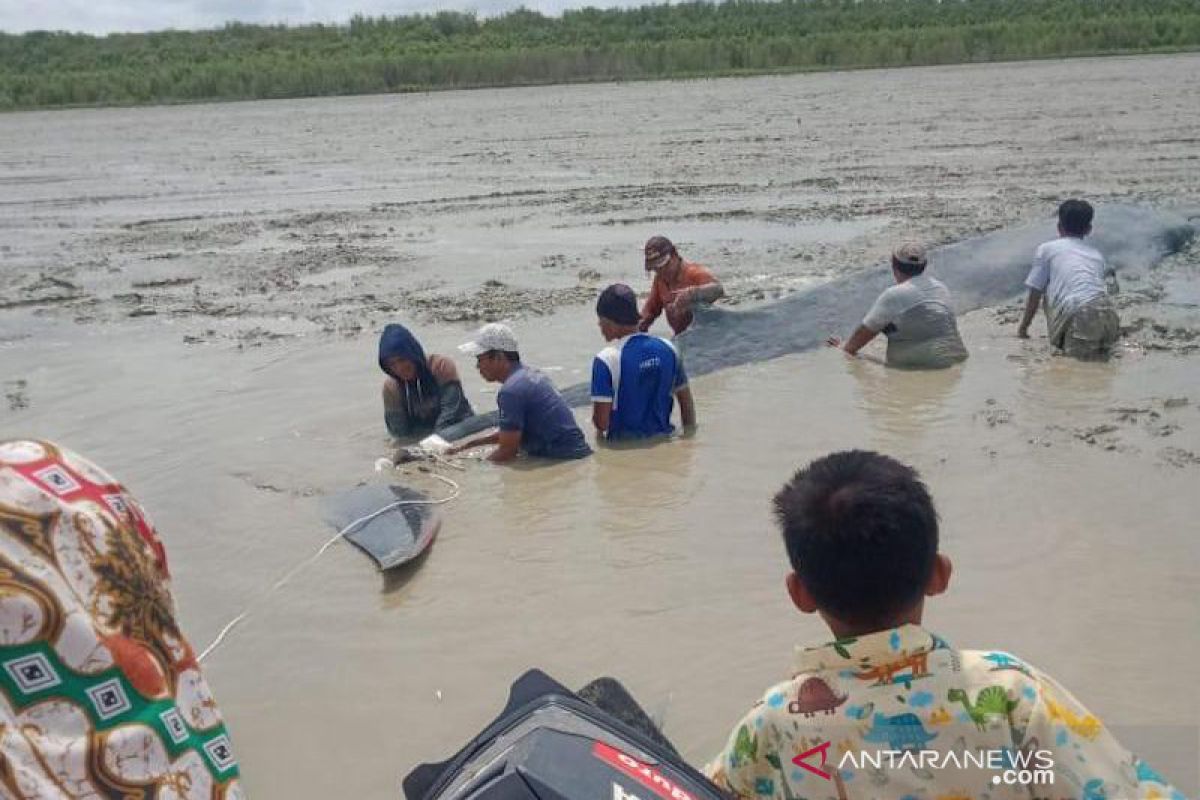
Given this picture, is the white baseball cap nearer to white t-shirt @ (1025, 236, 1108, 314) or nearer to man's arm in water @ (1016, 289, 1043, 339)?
white t-shirt @ (1025, 236, 1108, 314)

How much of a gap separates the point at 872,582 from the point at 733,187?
1364 cm

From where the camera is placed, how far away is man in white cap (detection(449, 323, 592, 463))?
596 cm

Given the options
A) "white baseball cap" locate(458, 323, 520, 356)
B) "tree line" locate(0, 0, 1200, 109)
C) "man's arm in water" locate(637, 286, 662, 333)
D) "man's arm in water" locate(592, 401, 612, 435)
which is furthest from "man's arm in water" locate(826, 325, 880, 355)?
"tree line" locate(0, 0, 1200, 109)

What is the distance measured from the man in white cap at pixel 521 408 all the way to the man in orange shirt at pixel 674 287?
5.71 ft

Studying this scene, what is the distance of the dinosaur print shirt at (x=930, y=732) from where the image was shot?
1.81m

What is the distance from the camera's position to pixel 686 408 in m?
6.45

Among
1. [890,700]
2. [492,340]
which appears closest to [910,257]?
[492,340]

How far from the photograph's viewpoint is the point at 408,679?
13.4 ft

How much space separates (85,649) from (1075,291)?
6.74m

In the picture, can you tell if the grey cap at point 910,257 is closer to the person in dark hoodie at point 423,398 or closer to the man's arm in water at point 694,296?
the man's arm in water at point 694,296

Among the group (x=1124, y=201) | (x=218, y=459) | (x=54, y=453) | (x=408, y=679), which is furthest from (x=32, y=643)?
(x=1124, y=201)

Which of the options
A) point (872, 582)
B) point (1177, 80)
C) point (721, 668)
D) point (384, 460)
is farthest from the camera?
point (1177, 80)

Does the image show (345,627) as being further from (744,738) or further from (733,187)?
(733,187)

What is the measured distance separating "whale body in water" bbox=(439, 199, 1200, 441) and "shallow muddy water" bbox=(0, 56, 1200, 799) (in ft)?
0.83
